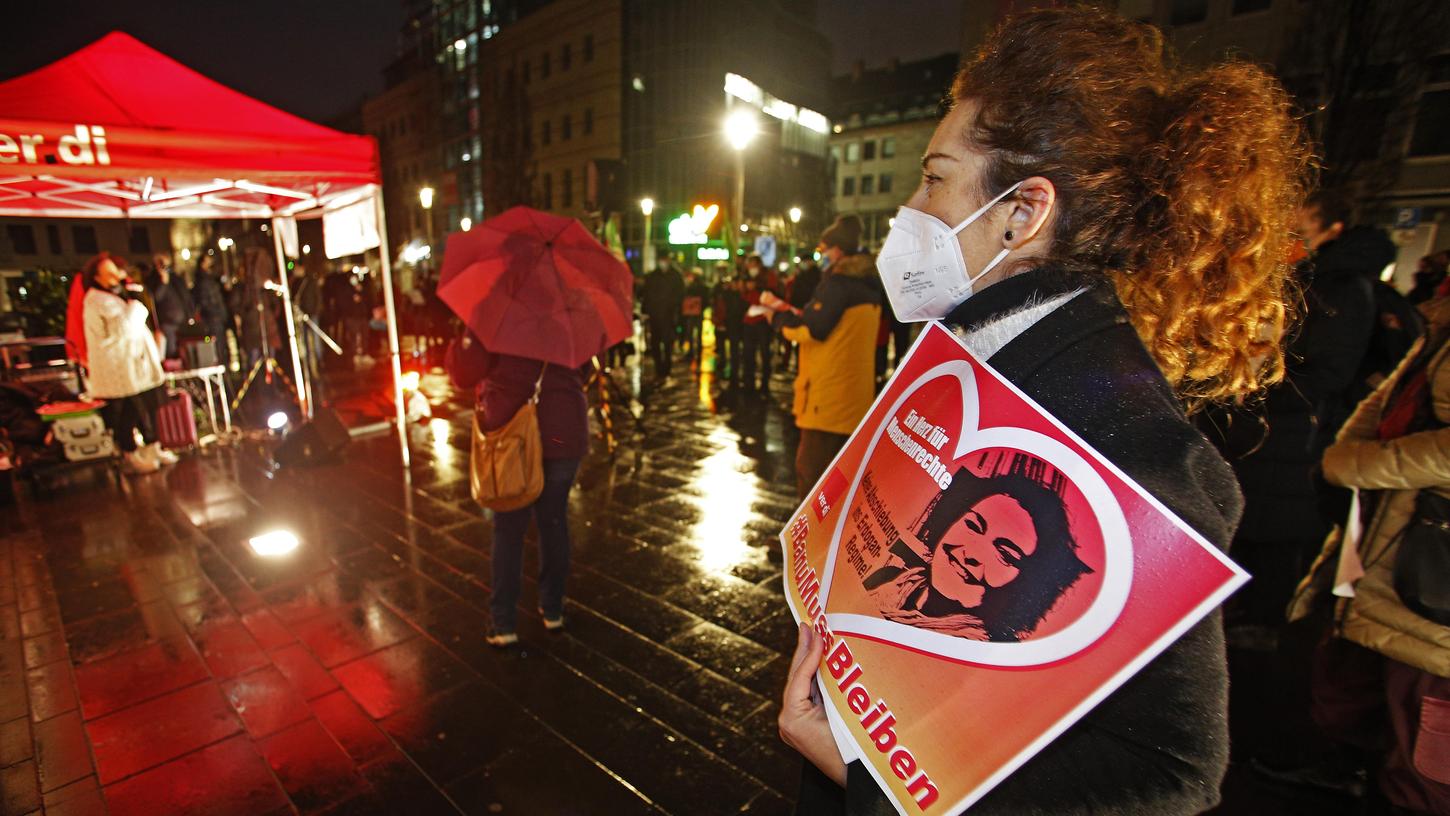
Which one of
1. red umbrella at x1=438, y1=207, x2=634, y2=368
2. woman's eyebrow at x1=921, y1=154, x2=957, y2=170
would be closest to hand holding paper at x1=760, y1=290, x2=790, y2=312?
red umbrella at x1=438, y1=207, x2=634, y2=368

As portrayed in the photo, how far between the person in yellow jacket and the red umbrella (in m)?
1.28

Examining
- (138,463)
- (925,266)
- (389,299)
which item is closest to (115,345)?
(138,463)

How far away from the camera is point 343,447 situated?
7203 millimetres

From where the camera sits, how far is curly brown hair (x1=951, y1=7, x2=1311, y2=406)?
1.00 m

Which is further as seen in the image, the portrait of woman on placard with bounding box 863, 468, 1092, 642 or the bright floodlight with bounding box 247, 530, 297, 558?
the bright floodlight with bounding box 247, 530, 297, 558

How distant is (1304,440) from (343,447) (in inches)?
326

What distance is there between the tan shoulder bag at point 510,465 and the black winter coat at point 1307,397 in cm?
350

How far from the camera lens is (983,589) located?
83 centimetres

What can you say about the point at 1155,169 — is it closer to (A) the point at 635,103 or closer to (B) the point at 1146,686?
(B) the point at 1146,686

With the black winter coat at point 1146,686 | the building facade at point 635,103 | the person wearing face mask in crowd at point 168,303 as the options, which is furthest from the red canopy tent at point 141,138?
the building facade at point 635,103

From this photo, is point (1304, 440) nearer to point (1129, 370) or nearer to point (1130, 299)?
point (1130, 299)

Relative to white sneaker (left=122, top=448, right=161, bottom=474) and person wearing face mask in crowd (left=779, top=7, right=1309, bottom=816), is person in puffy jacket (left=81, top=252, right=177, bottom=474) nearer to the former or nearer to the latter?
white sneaker (left=122, top=448, right=161, bottom=474)

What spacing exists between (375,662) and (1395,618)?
14.0ft

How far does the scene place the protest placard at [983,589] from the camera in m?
0.70
